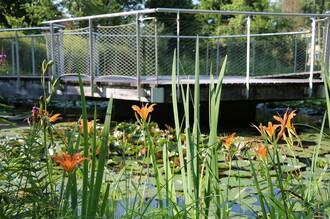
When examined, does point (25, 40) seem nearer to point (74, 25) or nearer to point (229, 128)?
point (229, 128)

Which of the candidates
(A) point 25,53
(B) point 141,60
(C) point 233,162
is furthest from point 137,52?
(A) point 25,53

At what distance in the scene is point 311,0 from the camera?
1017 inches

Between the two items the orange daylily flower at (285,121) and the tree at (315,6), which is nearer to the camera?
the orange daylily flower at (285,121)

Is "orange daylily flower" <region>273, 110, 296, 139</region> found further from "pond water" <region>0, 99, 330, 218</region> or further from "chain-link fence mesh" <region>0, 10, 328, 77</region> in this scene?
"chain-link fence mesh" <region>0, 10, 328, 77</region>

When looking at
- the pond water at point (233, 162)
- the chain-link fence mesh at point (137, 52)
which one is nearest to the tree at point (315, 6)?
the chain-link fence mesh at point (137, 52)

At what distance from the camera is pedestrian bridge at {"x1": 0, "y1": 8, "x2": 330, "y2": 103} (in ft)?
19.4

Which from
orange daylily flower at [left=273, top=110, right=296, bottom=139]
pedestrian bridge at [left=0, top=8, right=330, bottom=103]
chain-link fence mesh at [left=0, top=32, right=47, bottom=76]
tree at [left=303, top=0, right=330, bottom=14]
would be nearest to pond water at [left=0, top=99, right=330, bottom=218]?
orange daylily flower at [left=273, top=110, right=296, bottom=139]

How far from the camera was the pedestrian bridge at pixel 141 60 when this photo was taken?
5.92 m

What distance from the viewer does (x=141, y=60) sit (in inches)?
245

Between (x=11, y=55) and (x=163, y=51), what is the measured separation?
3.17 metres

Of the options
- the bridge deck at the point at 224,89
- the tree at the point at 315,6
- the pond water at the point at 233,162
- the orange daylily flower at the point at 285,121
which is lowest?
the pond water at the point at 233,162

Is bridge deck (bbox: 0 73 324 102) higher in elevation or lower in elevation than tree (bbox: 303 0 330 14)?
lower

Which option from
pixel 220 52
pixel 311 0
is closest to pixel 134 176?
pixel 220 52

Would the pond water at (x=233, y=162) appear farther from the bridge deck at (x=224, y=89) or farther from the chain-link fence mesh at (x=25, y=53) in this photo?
the chain-link fence mesh at (x=25, y=53)
